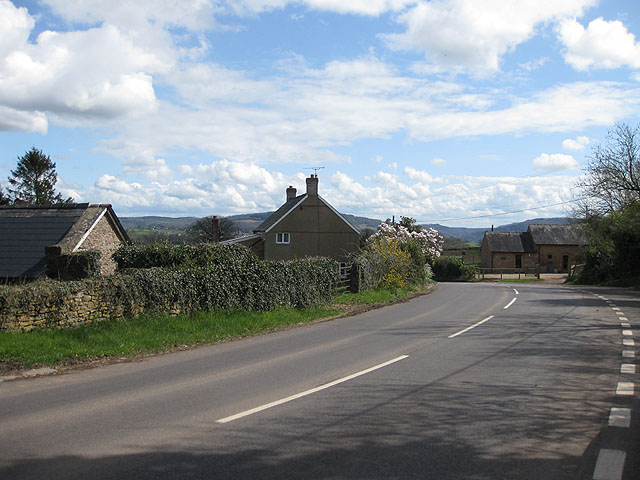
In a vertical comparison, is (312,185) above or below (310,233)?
above

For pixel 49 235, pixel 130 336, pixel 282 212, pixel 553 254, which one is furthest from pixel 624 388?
pixel 553 254

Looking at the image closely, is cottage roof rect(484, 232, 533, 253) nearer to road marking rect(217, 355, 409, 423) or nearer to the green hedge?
the green hedge

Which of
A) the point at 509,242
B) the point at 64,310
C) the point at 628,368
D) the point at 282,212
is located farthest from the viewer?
the point at 509,242

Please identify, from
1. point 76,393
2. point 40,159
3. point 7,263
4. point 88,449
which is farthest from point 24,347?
point 40,159

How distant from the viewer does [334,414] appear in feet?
22.1

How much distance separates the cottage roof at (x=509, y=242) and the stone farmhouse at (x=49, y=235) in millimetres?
59501

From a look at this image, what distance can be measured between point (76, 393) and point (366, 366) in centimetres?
473

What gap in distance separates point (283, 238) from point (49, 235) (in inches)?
1052

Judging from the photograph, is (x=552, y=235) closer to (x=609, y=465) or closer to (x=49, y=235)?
(x=49, y=235)

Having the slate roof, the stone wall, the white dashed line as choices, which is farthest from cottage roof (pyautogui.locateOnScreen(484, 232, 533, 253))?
the stone wall

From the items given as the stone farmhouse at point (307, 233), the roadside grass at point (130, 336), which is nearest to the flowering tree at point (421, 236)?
the stone farmhouse at point (307, 233)

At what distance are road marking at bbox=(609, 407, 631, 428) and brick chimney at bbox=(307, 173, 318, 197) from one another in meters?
41.1

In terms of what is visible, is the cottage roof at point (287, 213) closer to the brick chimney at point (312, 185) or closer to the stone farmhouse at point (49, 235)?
the brick chimney at point (312, 185)

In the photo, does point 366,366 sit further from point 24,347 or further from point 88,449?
point 24,347
